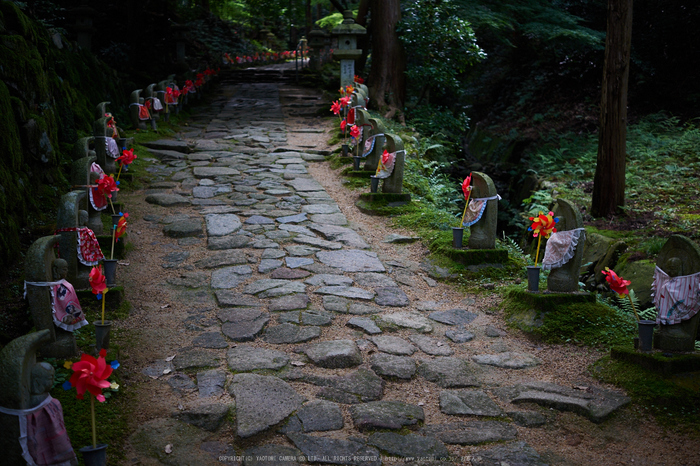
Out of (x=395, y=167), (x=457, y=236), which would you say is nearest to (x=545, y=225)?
(x=457, y=236)

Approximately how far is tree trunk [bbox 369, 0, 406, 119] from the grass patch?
34.9ft

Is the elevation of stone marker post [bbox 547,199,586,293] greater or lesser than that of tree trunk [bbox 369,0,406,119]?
lesser

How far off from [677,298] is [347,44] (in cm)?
1129

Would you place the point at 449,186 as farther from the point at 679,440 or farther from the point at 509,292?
the point at 679,440

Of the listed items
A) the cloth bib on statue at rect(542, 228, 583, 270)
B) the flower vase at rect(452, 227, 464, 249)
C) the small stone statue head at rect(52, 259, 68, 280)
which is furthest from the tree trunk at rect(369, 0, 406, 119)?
the small stone statue head at rect(52, 259, 68, 280)

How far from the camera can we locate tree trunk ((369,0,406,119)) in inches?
542

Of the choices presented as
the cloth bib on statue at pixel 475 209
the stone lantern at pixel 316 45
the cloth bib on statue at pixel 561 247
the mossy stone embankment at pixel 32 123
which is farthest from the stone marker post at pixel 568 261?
the stone lantern at pixel 316 45

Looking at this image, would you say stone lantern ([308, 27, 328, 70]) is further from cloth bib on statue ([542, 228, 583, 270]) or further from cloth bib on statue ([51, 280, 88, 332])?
cloth bib on statue ([51, 280, 88, 332])

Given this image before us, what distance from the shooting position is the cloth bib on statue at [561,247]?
4.50 metres

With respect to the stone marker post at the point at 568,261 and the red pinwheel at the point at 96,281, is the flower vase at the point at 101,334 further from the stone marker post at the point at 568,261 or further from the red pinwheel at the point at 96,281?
the stone marker post at the point at 568,261

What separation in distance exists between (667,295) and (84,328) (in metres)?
4.25

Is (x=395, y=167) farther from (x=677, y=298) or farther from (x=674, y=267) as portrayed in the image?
(x=677, y=298)

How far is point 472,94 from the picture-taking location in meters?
17.8

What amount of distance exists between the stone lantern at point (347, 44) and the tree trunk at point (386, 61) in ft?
2.38
